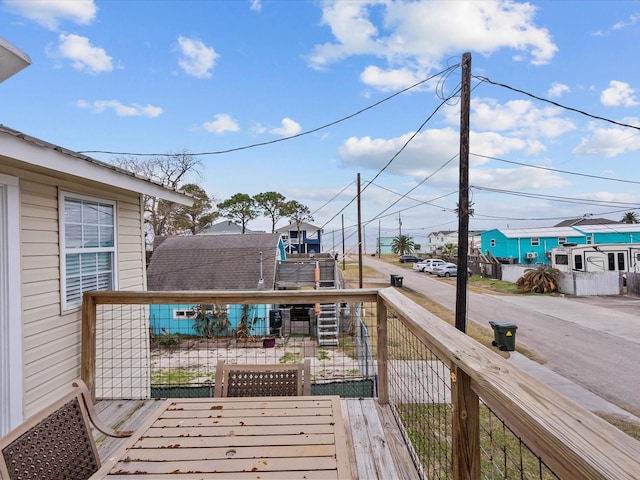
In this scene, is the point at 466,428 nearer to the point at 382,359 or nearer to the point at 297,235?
the point at 382,359

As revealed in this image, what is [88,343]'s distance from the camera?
315cm

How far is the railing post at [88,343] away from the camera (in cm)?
313

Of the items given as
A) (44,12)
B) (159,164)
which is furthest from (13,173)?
(159,164)

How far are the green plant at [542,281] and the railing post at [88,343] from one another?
2031cm

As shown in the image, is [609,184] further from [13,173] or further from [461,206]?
[13,173]

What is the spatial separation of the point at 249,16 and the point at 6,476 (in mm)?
10880

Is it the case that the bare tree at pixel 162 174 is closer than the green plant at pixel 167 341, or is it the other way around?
the green plant at pixel 167 341

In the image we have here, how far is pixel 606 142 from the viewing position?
17781 millimetres

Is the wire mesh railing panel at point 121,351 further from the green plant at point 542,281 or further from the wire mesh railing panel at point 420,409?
the green plant at point 542,281

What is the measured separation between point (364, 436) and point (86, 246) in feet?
10.6

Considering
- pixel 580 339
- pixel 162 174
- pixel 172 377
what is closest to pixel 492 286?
pixel 580 339

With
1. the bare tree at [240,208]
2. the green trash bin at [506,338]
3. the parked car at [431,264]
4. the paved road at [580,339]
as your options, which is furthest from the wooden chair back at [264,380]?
the parked car at [431,264]

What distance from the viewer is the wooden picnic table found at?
125cm

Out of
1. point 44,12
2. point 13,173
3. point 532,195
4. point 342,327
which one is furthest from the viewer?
point 532,195
